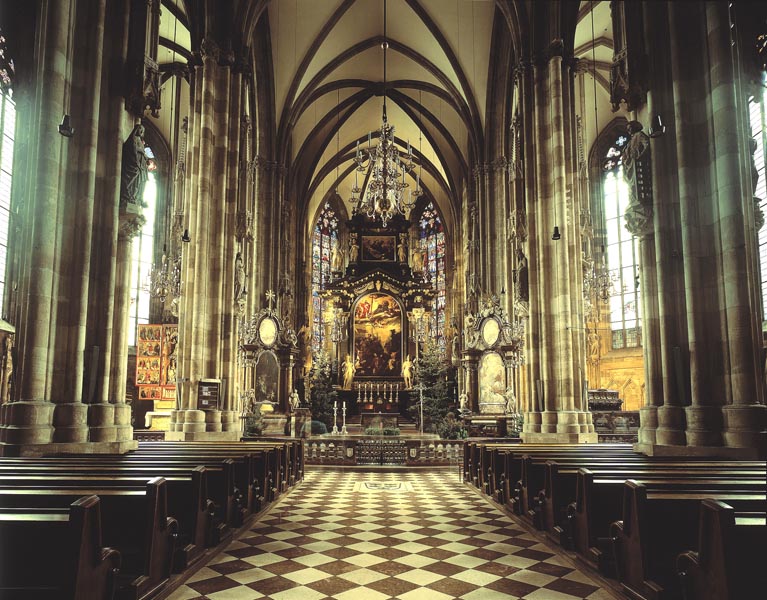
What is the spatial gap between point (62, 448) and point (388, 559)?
199 inches

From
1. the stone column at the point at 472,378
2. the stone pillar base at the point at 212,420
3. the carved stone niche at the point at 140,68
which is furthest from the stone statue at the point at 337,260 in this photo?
the carved stone niche at the point at 140,68

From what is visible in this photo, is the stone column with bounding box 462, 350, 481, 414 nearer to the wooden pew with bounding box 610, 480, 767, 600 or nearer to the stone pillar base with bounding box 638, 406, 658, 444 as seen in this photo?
the stone pillar base with bounding box 638, 406, 658, 444

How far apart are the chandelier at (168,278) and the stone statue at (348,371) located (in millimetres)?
15553

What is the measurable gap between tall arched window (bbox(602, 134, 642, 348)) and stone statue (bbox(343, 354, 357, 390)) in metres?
15.3

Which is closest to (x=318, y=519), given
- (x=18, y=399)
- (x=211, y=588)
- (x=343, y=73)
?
(x=211, y=588)

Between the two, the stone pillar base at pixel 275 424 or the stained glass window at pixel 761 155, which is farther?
the stone pillar base at pixel 275 424

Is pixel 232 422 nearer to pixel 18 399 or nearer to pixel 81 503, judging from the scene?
pixel 18 399

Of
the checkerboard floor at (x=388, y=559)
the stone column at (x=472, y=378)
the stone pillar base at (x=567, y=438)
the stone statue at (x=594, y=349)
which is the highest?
the stone statue at (x=594, y=349)

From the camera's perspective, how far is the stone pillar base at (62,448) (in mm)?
7875

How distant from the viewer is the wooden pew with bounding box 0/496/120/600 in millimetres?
3062

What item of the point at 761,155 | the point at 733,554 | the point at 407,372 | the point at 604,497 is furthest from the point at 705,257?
the point at 407,372

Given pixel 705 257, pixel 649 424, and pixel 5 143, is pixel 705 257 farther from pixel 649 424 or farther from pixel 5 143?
pixel 5 143

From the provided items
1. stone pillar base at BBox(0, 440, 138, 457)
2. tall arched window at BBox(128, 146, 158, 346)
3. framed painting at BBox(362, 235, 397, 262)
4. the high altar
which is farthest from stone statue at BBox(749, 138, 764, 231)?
framed painting at BBox(362, 235, 397, 262)

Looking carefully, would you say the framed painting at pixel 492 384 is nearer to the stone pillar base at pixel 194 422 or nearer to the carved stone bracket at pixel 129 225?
the stone pillar base at pixel 194 422
